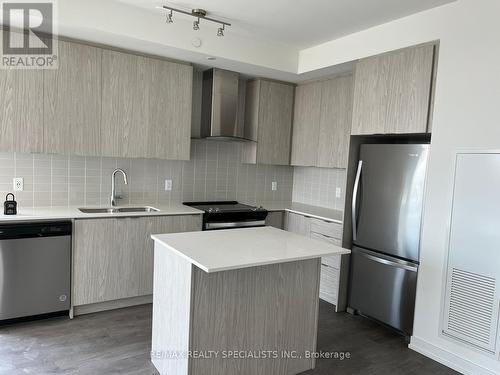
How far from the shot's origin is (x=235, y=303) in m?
2.24

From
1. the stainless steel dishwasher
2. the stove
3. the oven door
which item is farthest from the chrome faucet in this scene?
the oven door

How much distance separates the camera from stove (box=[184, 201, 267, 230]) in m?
3.86

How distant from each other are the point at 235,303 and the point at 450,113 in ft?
6.86

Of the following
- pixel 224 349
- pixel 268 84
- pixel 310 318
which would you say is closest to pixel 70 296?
pixel 224 349

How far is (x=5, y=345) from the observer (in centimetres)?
270

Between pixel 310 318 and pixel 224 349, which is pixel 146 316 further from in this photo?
pixel 310 318

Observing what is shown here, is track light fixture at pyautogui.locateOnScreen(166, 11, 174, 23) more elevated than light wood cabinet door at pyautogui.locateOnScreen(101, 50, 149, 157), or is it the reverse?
track light fixture at pyautogui.locateOnScreen(166, 11, 174, 23)

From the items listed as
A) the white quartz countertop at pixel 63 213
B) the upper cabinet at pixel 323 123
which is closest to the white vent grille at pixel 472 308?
the upper cabinet at pixel 323 123

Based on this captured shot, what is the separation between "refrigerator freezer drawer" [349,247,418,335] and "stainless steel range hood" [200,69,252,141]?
1.92 meters

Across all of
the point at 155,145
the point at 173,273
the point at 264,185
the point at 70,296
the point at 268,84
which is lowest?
the point at 70,296

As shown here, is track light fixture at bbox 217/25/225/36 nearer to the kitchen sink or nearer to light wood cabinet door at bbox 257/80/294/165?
light wood cabinet door at bbox 257/80/294/165

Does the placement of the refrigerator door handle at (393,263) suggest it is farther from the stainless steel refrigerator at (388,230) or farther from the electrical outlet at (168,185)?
the electrical outlet at (168,185)

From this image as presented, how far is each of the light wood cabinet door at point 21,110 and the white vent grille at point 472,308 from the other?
3.57 metres

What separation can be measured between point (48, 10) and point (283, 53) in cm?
225
